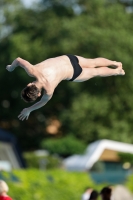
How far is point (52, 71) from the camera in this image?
1215 cm

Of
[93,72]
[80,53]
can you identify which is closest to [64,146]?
[80,53]

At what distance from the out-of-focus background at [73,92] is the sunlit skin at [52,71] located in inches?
881

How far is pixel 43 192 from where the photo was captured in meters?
21.0

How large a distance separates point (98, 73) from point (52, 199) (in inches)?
349

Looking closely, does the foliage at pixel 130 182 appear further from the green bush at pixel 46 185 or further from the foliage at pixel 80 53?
the foliage at pixel 80 53

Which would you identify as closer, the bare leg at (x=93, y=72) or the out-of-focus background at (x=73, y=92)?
the bare leg at (x=93, y=72)

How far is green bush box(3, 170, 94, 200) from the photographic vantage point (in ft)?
66.1

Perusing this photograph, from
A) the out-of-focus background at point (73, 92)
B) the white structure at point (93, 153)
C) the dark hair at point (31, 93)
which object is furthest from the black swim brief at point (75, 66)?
the white structure at point (93, 153)

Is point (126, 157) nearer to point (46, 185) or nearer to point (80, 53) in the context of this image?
point (80, 53)

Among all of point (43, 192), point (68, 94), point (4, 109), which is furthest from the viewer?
point (4, 109)

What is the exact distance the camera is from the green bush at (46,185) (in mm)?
20147

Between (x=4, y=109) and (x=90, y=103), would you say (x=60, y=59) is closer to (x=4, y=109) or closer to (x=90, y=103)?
(x=90, y=103)

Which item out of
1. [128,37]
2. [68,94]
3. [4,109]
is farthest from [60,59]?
[4,109]

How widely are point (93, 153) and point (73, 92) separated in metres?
5.10
